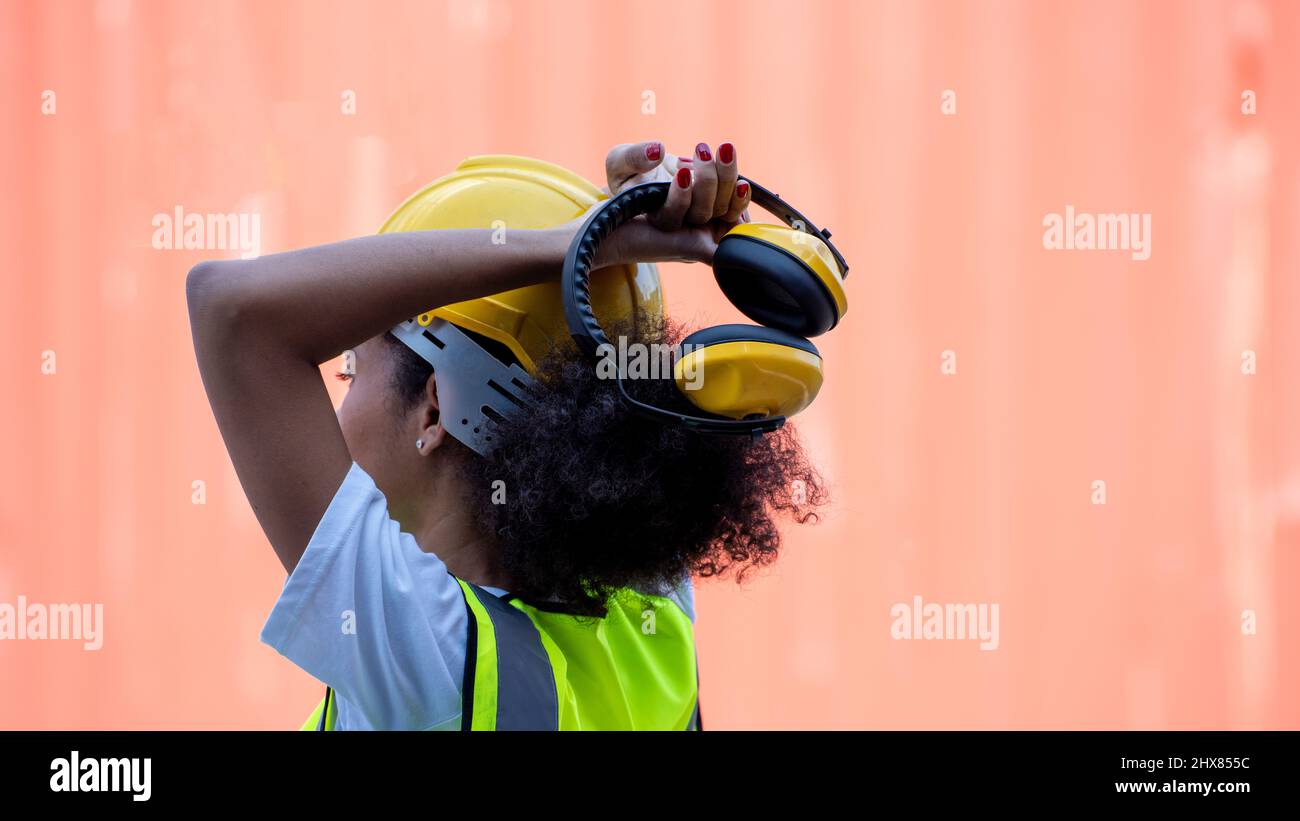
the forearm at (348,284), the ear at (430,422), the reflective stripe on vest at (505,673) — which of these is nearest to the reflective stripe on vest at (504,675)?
the reflective stripe on vest at (505,673)

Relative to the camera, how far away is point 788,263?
2.97ft

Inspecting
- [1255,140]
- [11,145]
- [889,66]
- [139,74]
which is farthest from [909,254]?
[11,145]

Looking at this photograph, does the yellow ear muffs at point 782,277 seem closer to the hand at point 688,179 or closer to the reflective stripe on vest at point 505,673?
the hand at point 688,179

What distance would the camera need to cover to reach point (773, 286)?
3.07 feet

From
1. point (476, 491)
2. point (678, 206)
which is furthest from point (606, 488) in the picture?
point (678, 206)

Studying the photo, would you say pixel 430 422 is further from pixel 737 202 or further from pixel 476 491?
pixel 737 202

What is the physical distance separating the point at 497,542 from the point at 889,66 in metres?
1.90

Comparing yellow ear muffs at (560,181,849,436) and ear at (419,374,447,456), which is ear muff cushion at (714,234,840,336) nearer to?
yellow ear muffs at (560,181,849,436)

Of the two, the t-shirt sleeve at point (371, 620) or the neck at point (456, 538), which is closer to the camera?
the t-shirt sleeve at point (371, 620)

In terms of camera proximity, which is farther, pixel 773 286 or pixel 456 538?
pixel 456 538

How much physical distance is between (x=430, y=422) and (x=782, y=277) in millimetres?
396

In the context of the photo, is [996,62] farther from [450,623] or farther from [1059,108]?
[450,623]

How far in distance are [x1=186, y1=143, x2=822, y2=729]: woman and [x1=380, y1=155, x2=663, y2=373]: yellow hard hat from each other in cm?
2

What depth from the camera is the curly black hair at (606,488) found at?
985mm
